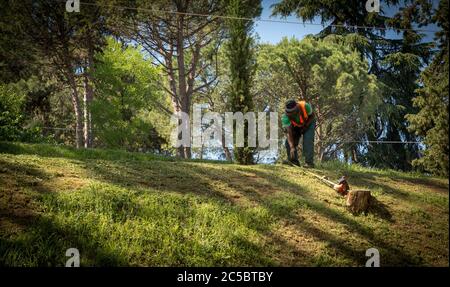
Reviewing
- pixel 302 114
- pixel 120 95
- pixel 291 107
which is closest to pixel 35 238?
pixel 291 107

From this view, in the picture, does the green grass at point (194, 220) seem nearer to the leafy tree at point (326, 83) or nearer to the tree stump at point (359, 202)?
the tree stump at point (359, 202)

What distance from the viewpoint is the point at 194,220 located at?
5.82 meters

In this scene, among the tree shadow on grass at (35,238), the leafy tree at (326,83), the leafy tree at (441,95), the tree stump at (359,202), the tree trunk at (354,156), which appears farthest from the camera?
the tree trunk at (354,156)

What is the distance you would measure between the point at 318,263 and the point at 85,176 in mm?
4695

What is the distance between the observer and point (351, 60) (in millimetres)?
19547

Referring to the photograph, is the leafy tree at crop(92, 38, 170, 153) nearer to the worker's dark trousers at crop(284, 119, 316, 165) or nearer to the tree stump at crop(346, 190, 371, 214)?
the worker's dark trousers at crop(284, 119, 316, 165)

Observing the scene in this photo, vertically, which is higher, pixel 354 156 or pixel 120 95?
pixel 120 95

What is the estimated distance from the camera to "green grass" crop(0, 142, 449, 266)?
4.80 metres

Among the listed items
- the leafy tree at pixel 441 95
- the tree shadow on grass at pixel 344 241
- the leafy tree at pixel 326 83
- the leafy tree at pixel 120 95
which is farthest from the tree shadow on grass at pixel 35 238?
the leafy tree at pixel 326 83

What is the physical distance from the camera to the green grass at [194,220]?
4.80 m

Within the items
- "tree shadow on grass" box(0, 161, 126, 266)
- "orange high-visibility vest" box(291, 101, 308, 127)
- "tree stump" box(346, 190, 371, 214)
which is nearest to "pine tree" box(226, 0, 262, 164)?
"orange high-visibility vest" box(291, 101, 308, 127)

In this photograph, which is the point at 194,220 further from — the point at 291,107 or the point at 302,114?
the point at 302,114

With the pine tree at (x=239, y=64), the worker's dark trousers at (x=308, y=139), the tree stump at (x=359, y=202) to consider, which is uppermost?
the pine tree at (x=239, y=64)

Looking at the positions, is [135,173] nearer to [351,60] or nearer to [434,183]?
[434,183]
